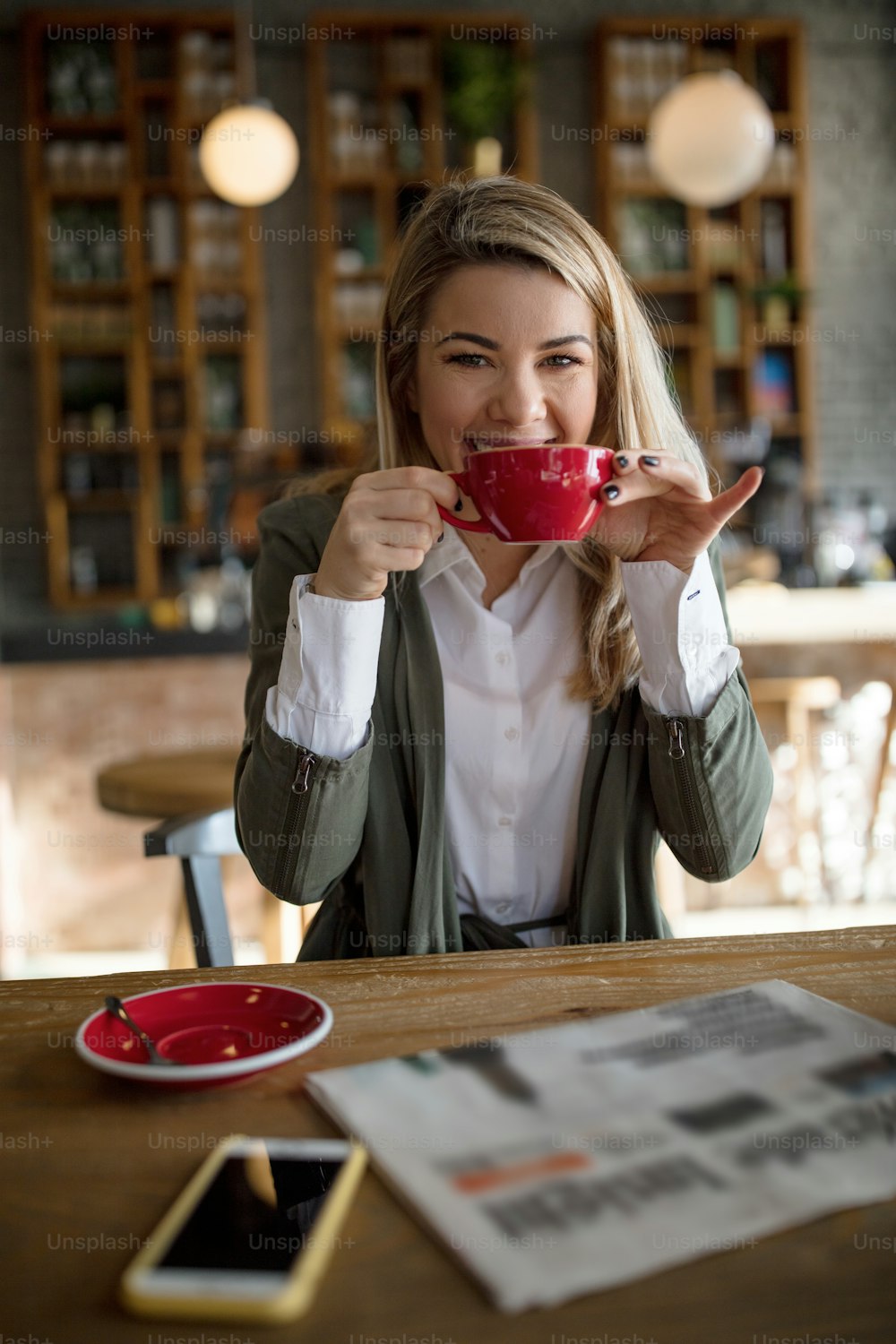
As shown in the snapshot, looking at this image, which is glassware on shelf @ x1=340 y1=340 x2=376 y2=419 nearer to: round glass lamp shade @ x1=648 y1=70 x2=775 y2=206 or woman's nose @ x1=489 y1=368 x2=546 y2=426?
round glass lamp shade @ x1=648 y1=70 x2=775 y2=206

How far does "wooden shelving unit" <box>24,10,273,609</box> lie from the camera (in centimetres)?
559

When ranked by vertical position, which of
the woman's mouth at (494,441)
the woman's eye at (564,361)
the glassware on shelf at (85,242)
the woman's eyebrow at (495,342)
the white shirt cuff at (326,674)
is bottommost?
the white shirt cuff at (326,674)

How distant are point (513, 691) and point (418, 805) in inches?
7.9

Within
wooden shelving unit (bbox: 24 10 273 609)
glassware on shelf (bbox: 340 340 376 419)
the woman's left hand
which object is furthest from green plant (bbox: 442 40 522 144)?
the woman's left hand

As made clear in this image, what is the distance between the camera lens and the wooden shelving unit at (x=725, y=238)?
19.1 feet

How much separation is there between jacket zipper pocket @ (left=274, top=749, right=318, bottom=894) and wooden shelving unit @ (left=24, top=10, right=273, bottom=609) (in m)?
4.47

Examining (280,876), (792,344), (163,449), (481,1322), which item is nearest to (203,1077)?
(481,1322)

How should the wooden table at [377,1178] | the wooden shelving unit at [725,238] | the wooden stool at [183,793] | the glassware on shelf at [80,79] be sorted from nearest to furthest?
the wooden table at [377,1178], the wooden stool at [183,793], the glassware on shelf at [80,79], the wooden shelving unit at [725,238]

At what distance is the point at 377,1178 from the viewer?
0.65 m

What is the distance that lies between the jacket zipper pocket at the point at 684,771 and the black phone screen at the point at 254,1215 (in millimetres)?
695

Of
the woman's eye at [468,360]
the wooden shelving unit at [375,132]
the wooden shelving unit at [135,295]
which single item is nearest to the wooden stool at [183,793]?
the woman's eye at [468,360]

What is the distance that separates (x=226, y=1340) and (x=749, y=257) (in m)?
6.13

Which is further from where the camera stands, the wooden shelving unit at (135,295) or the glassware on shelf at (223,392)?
the glassware on shelf at (223,392)

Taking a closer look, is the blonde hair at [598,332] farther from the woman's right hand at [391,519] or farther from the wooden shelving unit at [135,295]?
the wooden shelving unit at [135,295]
